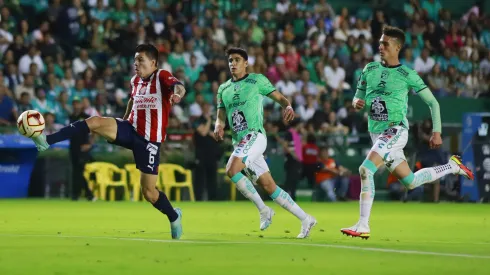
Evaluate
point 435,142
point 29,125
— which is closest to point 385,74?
point 435,142

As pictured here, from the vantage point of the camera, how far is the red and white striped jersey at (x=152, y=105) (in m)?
13.6

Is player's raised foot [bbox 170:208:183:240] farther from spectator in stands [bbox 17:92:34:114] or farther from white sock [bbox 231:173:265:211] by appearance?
spectator in stands [bbox 17:92:34:114]

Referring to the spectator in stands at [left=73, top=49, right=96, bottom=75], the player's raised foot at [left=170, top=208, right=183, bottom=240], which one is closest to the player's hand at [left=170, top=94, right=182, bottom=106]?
the player's raised foot at [left=170, top=208, right=183, bottom=240]

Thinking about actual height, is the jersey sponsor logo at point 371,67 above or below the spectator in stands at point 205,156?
above

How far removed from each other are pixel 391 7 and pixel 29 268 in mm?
28319

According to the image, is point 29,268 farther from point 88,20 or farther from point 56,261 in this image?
point 88,20

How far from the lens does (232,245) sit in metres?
12.7

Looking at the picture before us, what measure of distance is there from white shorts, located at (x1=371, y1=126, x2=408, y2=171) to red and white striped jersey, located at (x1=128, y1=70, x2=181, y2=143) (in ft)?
8.61

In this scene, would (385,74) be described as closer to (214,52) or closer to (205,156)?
(205,156)

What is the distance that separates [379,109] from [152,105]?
2.85m

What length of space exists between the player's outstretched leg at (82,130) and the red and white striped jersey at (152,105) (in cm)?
39

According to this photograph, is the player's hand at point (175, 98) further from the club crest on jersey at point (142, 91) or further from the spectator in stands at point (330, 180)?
the spectator in stands at point (330, 180)

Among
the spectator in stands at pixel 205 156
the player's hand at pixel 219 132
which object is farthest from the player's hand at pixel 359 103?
the spectator in stands at pixel 205 156

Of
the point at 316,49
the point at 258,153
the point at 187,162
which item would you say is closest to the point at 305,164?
the point at 187,162
